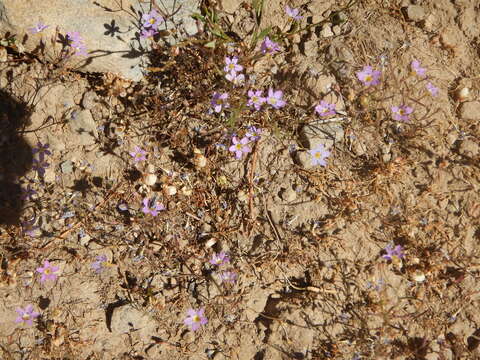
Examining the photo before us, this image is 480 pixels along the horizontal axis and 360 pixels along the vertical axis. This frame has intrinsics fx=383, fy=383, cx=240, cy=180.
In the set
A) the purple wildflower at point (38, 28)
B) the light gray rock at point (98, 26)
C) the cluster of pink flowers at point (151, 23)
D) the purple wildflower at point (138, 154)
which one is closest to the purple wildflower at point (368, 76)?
the light gray rock at point (98, 26)

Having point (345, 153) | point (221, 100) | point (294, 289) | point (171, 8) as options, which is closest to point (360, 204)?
point (345, 153)

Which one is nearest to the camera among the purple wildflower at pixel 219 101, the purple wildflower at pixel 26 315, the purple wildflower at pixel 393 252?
the purple wildflower at pixel 393 252

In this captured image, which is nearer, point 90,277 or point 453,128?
point 453,128

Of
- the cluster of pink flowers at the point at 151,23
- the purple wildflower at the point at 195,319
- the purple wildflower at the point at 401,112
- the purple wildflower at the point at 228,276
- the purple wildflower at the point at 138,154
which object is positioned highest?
the cluster of pink flowers at the point at 151,23

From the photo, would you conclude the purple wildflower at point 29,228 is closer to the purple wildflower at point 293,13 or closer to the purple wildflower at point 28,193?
the purple wildflower at point 28,193

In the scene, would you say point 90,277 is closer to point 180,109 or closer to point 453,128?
point 180,109

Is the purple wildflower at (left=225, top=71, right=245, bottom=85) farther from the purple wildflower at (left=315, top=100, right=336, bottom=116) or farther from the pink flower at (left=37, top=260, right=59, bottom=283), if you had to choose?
the pink flower at (left=37, top=260, right=59, bottom=283)

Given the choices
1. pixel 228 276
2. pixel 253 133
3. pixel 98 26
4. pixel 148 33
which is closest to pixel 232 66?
pixel 253 133
